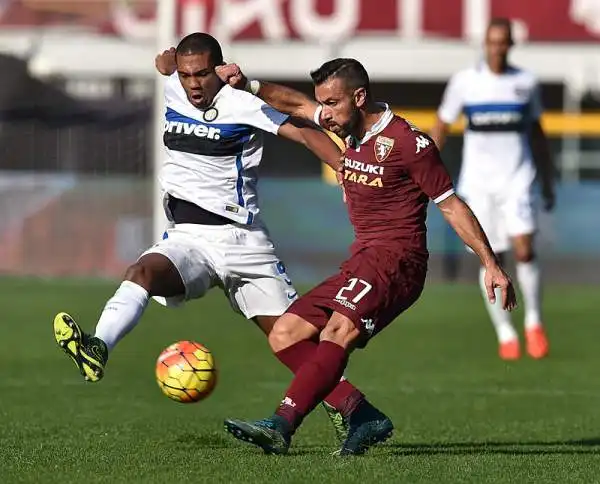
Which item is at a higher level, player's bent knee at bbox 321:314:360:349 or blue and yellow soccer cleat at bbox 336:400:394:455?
player's bent knee at bbox 321:314:360:349

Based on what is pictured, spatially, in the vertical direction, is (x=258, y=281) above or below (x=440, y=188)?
below

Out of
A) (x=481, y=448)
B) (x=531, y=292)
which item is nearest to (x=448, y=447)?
(x=481, y=448)

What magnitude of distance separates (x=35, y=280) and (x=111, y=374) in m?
9.78

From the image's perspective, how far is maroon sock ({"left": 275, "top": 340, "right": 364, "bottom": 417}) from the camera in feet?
25.9

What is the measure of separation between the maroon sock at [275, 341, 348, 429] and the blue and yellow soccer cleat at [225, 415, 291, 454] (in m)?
0.07

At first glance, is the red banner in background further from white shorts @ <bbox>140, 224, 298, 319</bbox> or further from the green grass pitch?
white shorts @ <bbox>140, 224, 298, 319</bbox>

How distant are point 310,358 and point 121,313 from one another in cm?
105

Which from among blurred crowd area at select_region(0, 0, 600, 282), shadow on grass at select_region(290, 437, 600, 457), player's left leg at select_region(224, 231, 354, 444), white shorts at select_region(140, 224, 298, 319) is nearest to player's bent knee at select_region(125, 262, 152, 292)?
white shorts at select_region(140, 224, 298, 319)

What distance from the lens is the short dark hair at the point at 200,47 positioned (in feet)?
27.4

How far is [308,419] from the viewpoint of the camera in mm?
9812

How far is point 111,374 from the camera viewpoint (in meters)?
12.4

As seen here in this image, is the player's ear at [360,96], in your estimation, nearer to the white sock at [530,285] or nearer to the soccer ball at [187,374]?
the soccer ball at [187,374]

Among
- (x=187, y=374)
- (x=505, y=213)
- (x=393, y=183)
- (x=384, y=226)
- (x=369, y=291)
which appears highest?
(x=393, y=183)

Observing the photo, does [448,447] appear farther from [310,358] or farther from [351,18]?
[351,18]
